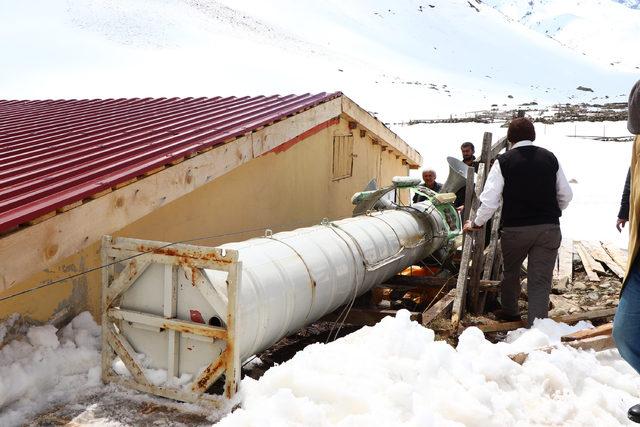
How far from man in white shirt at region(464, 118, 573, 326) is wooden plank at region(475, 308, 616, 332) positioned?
0.29 metres

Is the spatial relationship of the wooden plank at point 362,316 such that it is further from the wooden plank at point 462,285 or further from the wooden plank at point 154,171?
the wooden plank at point 154,171

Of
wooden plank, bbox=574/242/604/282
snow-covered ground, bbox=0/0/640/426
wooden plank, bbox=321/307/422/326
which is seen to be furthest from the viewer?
wooden plank, bbox=574/242/604/282

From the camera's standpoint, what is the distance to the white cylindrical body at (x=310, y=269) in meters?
4.98

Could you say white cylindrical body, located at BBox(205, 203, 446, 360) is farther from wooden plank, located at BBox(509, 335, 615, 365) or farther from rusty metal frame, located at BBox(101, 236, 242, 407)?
wooden plank, located at BBox(509, 335, 615, 365)

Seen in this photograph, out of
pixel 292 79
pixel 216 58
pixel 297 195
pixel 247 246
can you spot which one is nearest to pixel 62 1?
pixel 216 58

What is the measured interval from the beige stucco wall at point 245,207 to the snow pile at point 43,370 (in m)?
0.47

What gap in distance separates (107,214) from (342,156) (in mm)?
7196

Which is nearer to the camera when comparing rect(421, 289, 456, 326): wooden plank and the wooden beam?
rect(421, 289, 456, 326): wooden plank

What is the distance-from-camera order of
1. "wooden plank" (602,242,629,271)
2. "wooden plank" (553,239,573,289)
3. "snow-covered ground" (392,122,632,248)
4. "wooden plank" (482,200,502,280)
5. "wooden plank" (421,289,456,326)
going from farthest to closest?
"snow-covered ground" (392,122,632,248)
"wooden plank" (602,242,629,271)
"wooden plank" (553,239,573,289)
"wooden plank" (482,200,502,280)
"wooden plank" (421,289,456,326)

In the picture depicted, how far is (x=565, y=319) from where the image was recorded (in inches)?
266

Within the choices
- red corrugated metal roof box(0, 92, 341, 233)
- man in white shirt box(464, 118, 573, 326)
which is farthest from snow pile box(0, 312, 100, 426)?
man in white shirt box(464, 118, 573, 326)

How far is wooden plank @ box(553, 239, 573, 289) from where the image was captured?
9234mm

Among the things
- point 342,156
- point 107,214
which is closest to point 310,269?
point 107,214

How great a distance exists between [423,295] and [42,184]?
529cm
